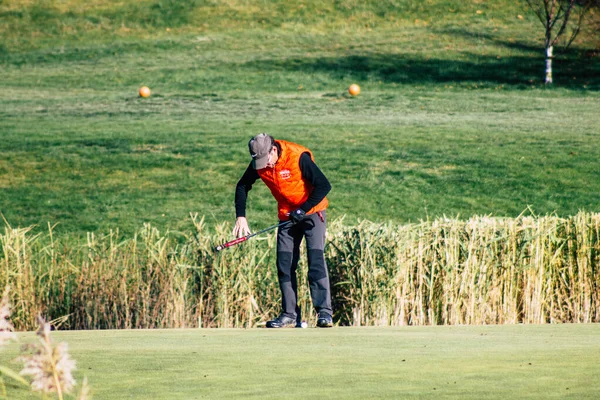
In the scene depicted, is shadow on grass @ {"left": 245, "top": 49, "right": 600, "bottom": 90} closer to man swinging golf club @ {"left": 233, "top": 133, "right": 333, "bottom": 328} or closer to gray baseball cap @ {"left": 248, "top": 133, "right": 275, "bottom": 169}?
man swinging golf club @ {"left": 233, "top": 133, "right": 333, "bottom": 328}

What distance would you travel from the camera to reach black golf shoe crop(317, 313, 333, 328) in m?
7.41

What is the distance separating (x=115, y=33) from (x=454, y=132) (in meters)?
22.3

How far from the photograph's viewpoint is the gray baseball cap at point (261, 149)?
715cm

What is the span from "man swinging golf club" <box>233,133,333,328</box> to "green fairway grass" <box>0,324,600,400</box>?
3.52 feet

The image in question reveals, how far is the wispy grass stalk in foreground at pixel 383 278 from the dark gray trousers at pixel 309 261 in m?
1.04

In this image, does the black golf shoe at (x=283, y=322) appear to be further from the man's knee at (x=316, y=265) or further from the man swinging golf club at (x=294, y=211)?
the man's knee at (x=316, y=265)

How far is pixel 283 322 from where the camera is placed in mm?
7484

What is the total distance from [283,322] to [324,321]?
12.9 inches

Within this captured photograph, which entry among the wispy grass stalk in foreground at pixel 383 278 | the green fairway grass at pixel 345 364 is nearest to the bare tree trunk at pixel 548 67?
the wispy grass stalk in foreground at pixel 383 278

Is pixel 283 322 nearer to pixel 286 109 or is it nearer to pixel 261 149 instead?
pixel 261 149

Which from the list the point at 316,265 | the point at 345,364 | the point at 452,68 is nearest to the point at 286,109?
the point at 452,68

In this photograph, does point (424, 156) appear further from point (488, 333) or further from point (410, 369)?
point (410, 369)

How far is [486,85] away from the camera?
29.6 m

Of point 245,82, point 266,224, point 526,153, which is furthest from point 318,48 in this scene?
point 266,224
